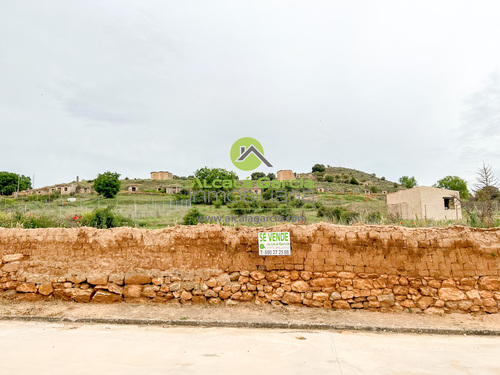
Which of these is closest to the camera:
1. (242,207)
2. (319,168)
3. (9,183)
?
(242,207)

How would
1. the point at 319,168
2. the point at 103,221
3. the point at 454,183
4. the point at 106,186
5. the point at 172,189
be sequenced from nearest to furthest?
the point at 103,221 → the point at 106,186 → the point at 454,183 → the point at 172,189 → the point at 319,168

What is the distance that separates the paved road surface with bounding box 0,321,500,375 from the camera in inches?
175

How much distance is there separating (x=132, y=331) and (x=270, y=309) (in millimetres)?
2810

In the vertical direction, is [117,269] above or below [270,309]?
above

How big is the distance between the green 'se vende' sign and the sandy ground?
119 cm

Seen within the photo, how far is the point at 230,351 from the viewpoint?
5.11 metres

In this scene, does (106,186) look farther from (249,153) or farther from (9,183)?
(249,153)

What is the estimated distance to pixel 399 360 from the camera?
4.81m

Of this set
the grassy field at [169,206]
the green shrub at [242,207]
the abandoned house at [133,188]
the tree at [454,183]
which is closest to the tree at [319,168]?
the grassy field at [169,206]

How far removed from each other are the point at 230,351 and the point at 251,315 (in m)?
1.77

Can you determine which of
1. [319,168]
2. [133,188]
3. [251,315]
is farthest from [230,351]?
[319,168]

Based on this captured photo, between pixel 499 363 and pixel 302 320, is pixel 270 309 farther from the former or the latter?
pixel 499 363

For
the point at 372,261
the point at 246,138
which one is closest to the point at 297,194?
the point at 246,138

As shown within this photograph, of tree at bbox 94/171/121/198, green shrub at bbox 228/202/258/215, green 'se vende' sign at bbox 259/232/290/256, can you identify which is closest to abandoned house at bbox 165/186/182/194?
tree at bbox 94/171/121/198
